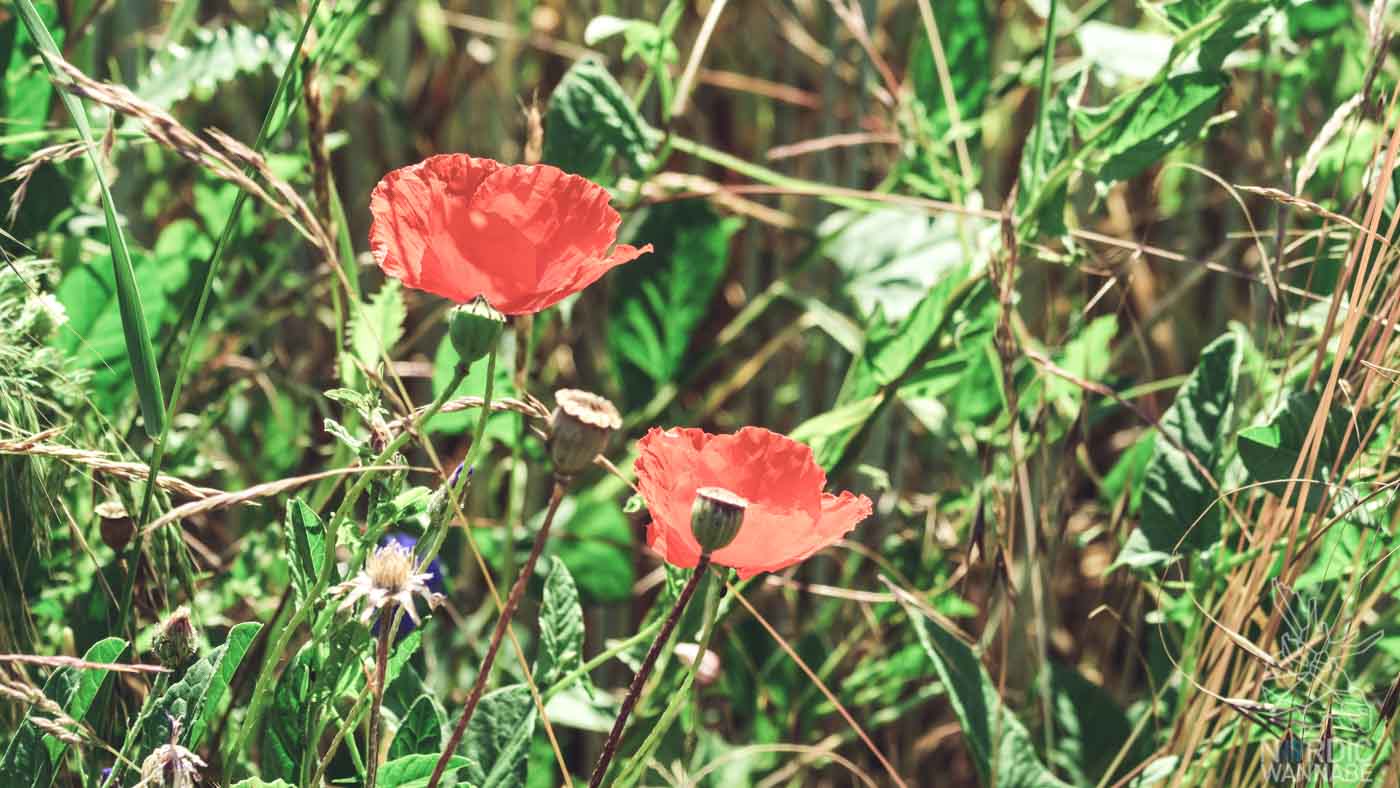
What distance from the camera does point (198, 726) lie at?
18.4 inches

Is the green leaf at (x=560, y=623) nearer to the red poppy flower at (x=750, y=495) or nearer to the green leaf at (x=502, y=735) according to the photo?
the green leaf at (x=502, y=735)

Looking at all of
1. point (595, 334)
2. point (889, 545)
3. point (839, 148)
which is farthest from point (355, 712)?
point (839, 148)

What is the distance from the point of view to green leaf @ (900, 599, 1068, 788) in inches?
25.6

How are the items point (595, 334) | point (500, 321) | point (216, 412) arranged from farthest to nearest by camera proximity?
point (595, 334) → point (216, 412) → point (500, 321)

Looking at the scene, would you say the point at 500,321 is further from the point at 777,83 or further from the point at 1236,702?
the point at 777,83

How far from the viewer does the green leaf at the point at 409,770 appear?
0.48 metres

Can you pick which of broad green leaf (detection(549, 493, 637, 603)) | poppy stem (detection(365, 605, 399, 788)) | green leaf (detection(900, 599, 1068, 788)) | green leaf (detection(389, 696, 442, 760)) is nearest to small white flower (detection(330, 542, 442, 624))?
poppy stem (detection(365, 605, 399, 788))

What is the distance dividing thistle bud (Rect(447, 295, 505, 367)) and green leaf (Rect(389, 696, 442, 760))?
0.17 meters

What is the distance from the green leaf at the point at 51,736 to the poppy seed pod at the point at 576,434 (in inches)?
6.9

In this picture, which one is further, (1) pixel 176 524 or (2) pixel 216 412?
(2) pixel 216 412

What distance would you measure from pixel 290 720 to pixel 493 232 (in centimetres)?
22

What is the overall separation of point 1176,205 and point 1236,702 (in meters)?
0.65

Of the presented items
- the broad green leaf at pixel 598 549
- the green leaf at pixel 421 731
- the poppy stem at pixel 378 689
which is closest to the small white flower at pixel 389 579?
the poppy stem at pixel 378 689

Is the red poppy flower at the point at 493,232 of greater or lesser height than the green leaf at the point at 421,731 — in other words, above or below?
above
